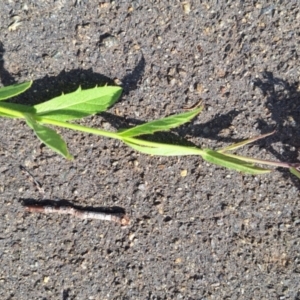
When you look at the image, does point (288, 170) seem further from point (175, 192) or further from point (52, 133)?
point (52, 133)

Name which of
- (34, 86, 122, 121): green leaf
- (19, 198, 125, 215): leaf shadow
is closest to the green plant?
(34, 86, 122, 121): green leaf

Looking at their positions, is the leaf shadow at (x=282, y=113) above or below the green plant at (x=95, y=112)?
below

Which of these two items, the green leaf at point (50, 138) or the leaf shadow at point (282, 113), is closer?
the green leaf at point (50, 138)

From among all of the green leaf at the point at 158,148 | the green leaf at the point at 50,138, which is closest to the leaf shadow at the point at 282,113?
the green leaf at the point at 158,148

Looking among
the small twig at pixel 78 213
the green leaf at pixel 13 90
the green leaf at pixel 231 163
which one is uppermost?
the green leaf at pixel 13 90

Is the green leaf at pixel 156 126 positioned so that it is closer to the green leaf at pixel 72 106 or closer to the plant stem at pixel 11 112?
the green leaf at pixel 72 106

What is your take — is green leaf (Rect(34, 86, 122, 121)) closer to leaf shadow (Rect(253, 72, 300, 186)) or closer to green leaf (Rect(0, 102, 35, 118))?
green leaf (Rect(0, 102, 35, 118))

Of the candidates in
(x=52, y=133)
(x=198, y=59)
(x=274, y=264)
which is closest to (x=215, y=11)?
(x=198, y=59)
